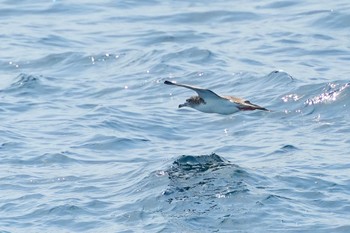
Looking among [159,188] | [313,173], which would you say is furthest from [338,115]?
[159,188]

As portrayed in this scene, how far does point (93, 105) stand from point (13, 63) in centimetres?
412

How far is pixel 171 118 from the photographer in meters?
20.9

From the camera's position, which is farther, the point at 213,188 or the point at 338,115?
the point at 338,115

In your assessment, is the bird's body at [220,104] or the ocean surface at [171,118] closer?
the ocean surface at [171,118]

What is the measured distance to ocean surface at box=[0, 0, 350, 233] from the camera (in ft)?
50.4

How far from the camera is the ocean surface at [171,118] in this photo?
15359 mm

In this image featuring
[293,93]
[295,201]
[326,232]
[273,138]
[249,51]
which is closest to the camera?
[326,232]

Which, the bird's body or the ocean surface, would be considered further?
the bird's body

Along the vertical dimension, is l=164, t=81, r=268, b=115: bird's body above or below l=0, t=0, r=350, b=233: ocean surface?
above

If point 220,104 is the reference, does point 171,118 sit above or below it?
below

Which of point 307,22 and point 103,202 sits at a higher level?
point 103,202

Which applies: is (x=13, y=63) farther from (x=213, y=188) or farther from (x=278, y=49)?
(x=213, y=188)

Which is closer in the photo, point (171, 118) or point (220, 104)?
point (220, 104)

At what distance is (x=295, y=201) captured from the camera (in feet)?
50.4
